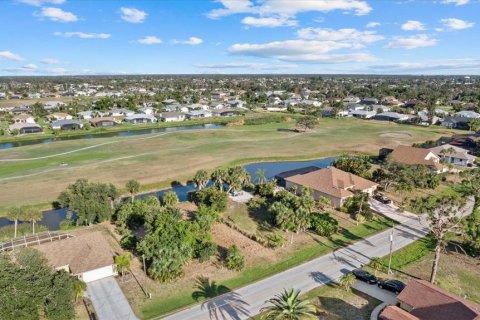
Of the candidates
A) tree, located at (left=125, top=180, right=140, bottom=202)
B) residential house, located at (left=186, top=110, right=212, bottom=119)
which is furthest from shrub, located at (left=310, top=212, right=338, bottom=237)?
Result: residential house, located at (left=186, top=110, right=212, bottom=119)

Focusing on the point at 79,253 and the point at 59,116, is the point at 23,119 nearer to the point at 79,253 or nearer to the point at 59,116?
the point at 59,116

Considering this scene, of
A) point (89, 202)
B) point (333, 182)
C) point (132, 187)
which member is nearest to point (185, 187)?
point (132, 187)

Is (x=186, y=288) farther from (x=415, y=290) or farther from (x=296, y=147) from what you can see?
(x=296, y=147)

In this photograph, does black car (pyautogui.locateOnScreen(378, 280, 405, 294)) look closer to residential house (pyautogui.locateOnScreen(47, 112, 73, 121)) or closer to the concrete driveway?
the concrete driveway

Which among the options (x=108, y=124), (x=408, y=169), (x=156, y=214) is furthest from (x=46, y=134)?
(x=408, y=169)

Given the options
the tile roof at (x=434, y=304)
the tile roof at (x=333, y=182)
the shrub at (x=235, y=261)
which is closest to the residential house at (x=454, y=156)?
the tile roof at (x=333, y=182)

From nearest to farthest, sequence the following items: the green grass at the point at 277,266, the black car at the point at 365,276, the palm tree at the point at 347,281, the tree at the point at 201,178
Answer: the green grass at the point at 277,266 → the palm tree at the point at 347,281 → the black car at the point at 365,276 → the tree at the point at 201,178

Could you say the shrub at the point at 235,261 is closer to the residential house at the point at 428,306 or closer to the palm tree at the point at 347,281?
the palm tree at the point at 347,281
